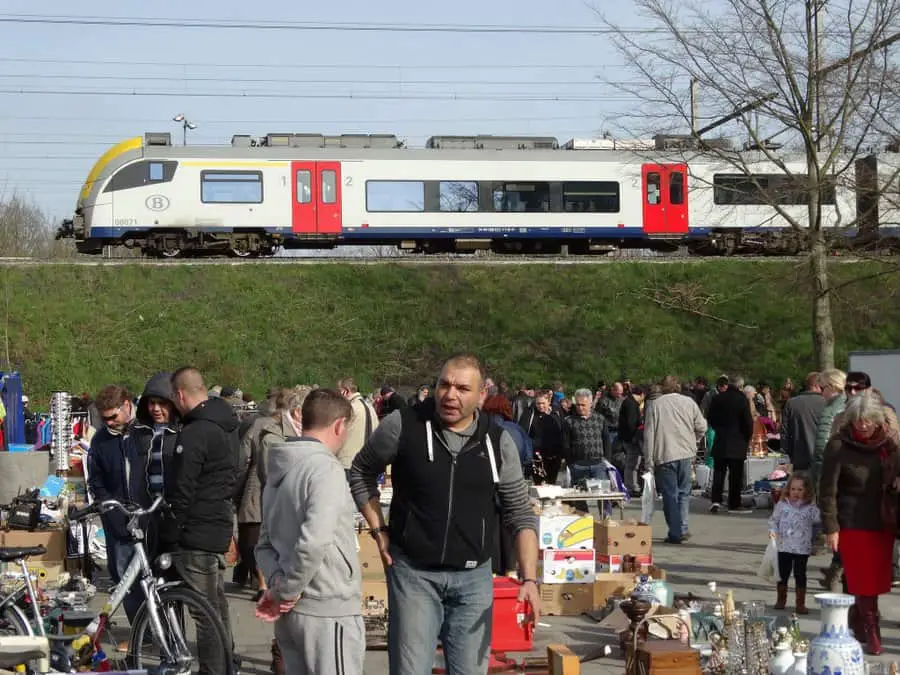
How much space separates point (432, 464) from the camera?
5344mm

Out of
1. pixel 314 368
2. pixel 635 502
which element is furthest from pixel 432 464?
pixel 314 368

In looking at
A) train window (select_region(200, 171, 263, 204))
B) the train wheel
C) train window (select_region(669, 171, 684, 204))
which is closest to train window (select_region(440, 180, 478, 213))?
train window (select_region(200, 171, 263, 204))

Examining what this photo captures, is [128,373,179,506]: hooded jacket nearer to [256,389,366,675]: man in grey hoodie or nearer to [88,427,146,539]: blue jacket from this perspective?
[88,427,146,539]: blue jacket

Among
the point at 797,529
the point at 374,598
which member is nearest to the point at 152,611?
the point at 374,598

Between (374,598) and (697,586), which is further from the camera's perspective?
(697,586)

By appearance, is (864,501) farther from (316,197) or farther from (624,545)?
(316,197)

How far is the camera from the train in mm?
31938

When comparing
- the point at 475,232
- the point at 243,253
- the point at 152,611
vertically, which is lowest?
the point at 152,611

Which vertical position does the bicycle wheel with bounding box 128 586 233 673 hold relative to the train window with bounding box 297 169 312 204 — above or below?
below

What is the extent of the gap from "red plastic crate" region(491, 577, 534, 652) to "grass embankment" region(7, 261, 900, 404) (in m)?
22.6

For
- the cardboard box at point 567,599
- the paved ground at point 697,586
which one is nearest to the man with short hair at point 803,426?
the paved ground at point 697,586

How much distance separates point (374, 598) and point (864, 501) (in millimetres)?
3706

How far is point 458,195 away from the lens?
3356 centimetres

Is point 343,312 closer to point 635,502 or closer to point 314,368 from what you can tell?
point 314,368
